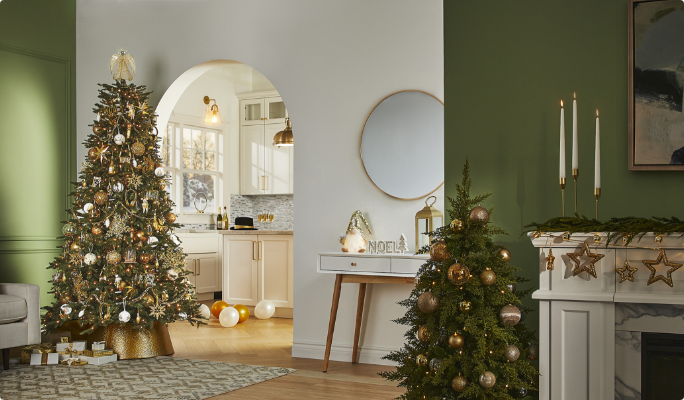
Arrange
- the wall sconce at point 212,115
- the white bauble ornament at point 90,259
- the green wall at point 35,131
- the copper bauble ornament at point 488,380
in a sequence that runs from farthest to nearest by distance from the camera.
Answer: the wall sconce at point 212,115
the green wall at point 35,131
the white bauble ornament at point 90,259
the copper bauble ornament at point 488,380

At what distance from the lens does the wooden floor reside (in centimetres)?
358

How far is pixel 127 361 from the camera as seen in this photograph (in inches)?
177

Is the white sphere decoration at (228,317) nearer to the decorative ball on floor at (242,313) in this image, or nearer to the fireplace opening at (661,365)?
the decorative ball on floor at (242,313)

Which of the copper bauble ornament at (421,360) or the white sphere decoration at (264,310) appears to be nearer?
the copper bauble ornament at (421,360)

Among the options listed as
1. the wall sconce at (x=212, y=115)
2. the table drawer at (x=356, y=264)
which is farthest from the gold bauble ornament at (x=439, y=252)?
the wall sconce at (x=212, y=115)

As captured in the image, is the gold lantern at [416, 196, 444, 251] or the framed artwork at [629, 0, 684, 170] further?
the gold lantern at [416, 196, 444, 251]

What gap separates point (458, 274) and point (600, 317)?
1.89ft

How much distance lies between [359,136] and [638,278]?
2.47 metres

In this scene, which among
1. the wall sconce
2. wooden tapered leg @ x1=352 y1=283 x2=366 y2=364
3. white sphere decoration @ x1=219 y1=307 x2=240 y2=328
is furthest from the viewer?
the wall sconce

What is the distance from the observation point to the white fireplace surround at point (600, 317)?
7.89 ft

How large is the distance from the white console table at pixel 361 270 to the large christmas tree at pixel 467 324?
1.31m

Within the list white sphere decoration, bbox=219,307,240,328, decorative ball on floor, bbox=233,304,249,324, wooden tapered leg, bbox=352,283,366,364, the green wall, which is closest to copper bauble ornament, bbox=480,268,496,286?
wooden tapered leg, bbox=352,283,366,364

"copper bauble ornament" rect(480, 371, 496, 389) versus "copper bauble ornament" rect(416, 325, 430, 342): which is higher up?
"copper bauble ornament" rect(416, 325, 430, 342)

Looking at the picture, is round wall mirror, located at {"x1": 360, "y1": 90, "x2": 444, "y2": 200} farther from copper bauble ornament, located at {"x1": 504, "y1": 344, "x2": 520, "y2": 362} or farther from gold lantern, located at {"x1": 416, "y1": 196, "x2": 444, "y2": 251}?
copper bauble ornament, located at {"x1": 504, "y1": 344, "x2": 520, "y2": 362}
